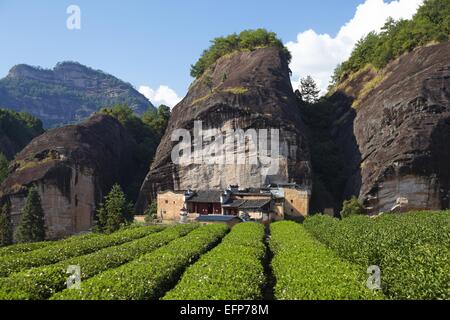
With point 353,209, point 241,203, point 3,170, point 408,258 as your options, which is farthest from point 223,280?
point 3,170

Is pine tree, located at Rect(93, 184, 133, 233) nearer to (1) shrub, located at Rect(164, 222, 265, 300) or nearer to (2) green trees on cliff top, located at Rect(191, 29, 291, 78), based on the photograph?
(1) shrub, located at Rect(164, 222, 265, 300)

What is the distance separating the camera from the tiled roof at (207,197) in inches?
1928

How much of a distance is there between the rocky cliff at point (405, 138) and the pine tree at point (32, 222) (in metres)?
32.4

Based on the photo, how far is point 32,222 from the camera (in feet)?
138

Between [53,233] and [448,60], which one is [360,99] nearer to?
[448,60]

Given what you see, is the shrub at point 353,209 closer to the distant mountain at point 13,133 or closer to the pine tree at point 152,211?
the pine tree at point 152,211

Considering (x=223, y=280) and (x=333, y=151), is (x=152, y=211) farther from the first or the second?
(x=223, y=280)

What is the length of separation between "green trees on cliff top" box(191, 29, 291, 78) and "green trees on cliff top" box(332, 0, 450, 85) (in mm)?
15064

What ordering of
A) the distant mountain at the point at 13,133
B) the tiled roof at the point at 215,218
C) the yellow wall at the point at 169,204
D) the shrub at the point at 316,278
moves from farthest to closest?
the distant mountain at the point at 13,133 < the yellow wall at the point at 169,204 < the tiled roof at the point at 215,218 < the shrub at the point at 316,278

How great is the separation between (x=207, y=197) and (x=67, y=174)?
16.1m

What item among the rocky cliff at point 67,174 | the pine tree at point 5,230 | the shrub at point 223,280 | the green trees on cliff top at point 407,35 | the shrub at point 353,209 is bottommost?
the pine tree at point 5,230

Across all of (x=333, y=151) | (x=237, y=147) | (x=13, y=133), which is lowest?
(x=333, y=151)

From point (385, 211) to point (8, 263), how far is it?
3434 cm

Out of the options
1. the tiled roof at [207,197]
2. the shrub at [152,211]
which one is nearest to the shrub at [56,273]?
the tiled roof at [207,197]
